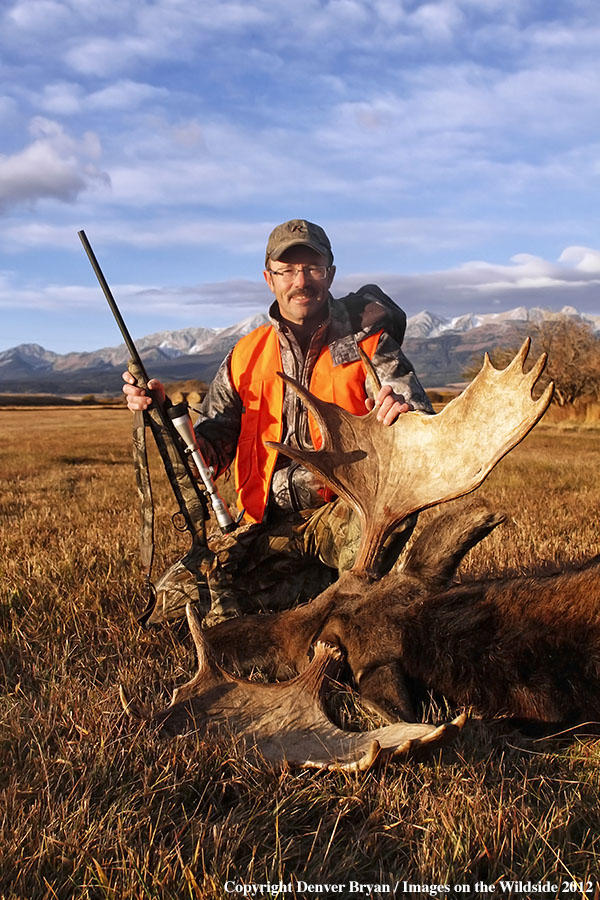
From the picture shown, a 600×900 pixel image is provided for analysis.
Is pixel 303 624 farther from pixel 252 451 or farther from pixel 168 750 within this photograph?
pixel 252 451

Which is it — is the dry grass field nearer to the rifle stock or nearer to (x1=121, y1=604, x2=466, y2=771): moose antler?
(x1=121, y1=604, x2=466, y2=771): moose antler

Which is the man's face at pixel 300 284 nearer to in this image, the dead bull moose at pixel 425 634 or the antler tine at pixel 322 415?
the antler tine at pixel 322 415

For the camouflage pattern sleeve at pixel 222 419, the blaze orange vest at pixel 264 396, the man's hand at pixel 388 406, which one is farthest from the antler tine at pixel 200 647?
the camouflage pattern sleeve at pixel 222 419

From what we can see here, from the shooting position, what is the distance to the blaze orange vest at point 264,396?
14.0 ft

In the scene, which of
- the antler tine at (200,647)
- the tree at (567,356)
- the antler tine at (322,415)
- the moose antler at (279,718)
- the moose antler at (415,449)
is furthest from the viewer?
the tree at (567,356)

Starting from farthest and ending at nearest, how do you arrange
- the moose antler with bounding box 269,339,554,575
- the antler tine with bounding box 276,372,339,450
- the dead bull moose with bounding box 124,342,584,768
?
the antler tine with bounding box 276,372,339,450, the moose antler with bounding box 269,339,554,575, the dead bull moose with bounding box 124,342,584,768

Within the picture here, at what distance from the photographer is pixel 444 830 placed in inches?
81.7

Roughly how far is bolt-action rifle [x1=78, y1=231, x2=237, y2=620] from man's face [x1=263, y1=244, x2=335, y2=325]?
95cm

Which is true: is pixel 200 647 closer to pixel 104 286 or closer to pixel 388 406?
pixel 388 406

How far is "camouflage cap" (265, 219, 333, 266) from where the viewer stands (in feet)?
14.1

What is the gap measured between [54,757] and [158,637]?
1292 mm

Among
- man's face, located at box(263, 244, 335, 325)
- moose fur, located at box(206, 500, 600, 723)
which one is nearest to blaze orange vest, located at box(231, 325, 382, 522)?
man's face, located at box(263, 244, 335, 325)

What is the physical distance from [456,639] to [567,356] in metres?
34.4

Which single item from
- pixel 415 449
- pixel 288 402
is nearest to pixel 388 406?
pixel 415 449
